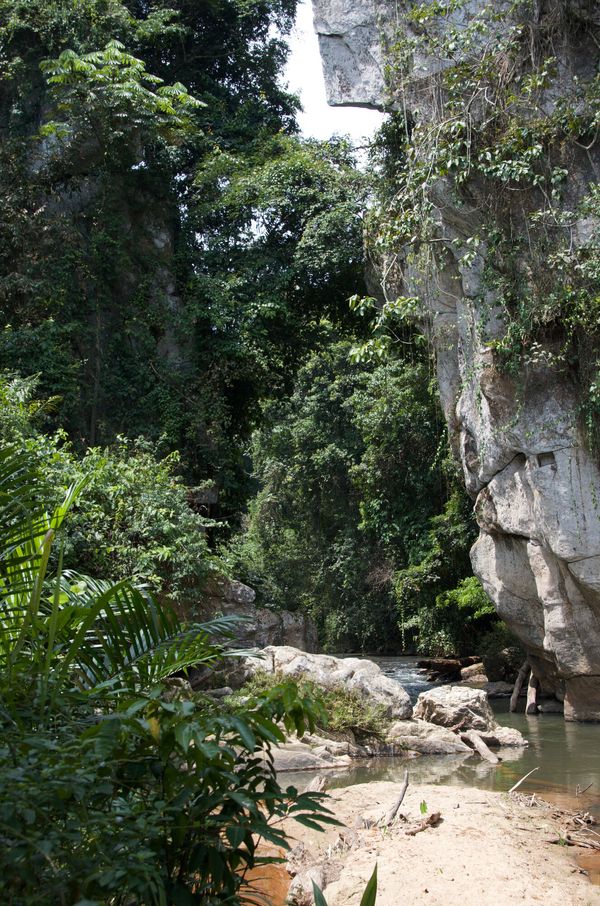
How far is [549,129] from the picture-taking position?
412 inches

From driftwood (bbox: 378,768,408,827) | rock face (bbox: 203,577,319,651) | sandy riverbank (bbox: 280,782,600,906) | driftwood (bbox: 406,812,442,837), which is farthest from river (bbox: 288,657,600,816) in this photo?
rock face (bbox: 203,577,319,651)

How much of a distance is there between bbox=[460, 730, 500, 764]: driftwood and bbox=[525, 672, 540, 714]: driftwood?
3157 millimetres

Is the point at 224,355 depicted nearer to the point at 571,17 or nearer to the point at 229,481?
the point at 229,481

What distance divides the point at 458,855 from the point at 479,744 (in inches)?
183

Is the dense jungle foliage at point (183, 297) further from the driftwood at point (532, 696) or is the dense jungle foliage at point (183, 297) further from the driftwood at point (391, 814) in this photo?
the driftwood at point (532, 696)

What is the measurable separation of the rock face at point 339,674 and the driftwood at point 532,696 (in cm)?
308

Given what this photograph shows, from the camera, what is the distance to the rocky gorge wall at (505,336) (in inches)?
419

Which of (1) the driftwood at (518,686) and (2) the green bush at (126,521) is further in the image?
(1) the driftwood at (518,686)

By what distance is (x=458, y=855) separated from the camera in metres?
5.64

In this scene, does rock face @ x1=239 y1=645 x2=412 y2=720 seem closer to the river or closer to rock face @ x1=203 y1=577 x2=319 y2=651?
rock face @ x1=203 y1=577 x2=319 y2=651

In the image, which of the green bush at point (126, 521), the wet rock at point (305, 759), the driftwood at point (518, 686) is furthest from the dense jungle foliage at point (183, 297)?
the driftwood at point (518, 686)

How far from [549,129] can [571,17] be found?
1.65 metres

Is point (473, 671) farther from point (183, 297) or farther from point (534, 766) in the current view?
point (183, 297)

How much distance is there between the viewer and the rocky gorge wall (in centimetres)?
1063
